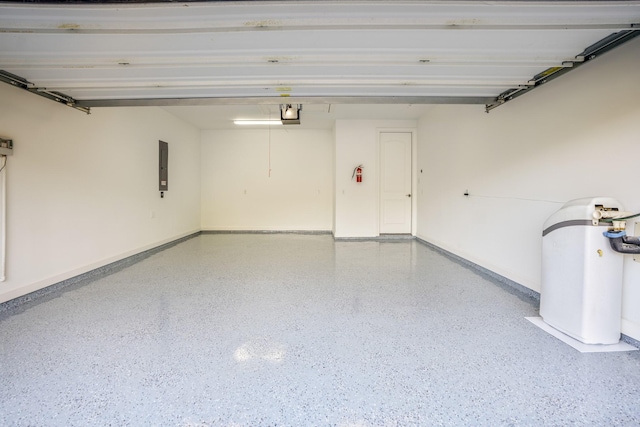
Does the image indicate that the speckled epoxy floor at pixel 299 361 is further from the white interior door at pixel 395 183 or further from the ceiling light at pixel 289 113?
the white interior door at pixel 395 183

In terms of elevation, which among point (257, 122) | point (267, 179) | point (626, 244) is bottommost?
point (626, 244)

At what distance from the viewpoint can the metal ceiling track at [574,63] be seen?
192 cm

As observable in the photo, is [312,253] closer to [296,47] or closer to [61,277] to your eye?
[61,277]

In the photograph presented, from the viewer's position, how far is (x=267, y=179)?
7336mm

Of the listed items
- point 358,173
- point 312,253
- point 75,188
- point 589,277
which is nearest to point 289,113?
point 358,173

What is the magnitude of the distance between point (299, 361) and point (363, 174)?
499 cm

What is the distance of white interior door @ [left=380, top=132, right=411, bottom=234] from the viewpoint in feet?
21.1

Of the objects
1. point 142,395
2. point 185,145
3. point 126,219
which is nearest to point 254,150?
point 185,145

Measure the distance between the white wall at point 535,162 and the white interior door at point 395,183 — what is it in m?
1.31

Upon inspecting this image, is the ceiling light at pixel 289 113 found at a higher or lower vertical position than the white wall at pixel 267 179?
higher

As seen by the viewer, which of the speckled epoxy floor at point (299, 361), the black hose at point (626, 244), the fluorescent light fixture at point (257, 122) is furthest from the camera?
the fluorescent light fixture at point (257, 122)

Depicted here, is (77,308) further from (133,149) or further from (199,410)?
(133,149)

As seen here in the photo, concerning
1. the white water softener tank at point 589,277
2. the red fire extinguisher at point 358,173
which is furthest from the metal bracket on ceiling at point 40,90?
the white water softener tank at point 589,277

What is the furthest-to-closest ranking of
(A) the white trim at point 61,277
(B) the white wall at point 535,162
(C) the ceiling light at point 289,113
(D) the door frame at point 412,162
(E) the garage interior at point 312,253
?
(D) the door frame at point 412,162
(C) the ceiling light at point 289,113
(A) the white trim at point 61,277
(B) the white wall at point 535,162
(E) the garage interior at point 312,253
